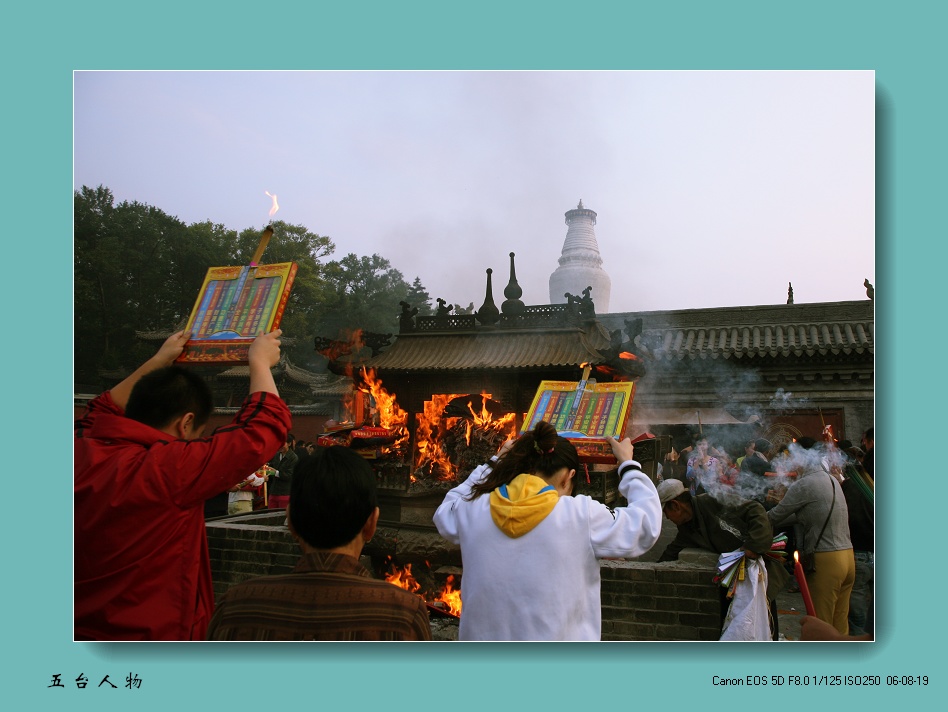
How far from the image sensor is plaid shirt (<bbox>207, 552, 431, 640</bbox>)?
161 centimetres

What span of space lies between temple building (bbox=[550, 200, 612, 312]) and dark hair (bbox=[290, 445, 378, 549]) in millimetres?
3567

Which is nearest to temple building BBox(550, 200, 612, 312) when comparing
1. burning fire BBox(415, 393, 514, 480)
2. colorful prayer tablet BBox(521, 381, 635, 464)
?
burning fire BBox(415, 393, 514, 480)

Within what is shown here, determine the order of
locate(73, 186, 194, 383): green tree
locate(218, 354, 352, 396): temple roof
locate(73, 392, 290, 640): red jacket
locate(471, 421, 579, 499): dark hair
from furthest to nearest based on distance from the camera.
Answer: locate(218, 354, 352, 396): temple roof < locate(73, 186, 194, 383): green tree < locate(471, 421, 579, 499): dark hair < locate(73, 392, 290, 640): red jacket

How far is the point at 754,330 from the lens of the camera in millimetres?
7969

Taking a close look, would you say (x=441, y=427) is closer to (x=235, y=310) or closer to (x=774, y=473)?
(x=774, y=473)

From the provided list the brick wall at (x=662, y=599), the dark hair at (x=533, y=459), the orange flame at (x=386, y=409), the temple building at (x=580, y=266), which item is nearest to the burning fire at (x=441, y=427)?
the orange flame at (x=386, y=409)

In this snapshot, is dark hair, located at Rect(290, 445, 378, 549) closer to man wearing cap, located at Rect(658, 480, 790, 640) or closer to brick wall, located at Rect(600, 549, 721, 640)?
man wearing cap, located at Rect(658, 480, 790, 640)

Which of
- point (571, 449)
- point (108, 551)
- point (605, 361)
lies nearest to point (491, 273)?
point (605, 361)

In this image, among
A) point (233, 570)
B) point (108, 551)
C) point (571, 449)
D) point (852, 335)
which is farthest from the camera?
point (852, 335)

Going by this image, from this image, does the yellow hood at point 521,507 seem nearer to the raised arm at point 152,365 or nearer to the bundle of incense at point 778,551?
the raised arm at point 152,365

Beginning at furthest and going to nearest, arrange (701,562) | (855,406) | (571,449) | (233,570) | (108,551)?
(855,406)
(233,570)
(701,562)
(571,449)
(108,551)

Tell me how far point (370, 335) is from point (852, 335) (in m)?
5.14

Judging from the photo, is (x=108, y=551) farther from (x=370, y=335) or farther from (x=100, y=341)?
(x=370, y=335)

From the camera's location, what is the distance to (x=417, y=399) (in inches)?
291
